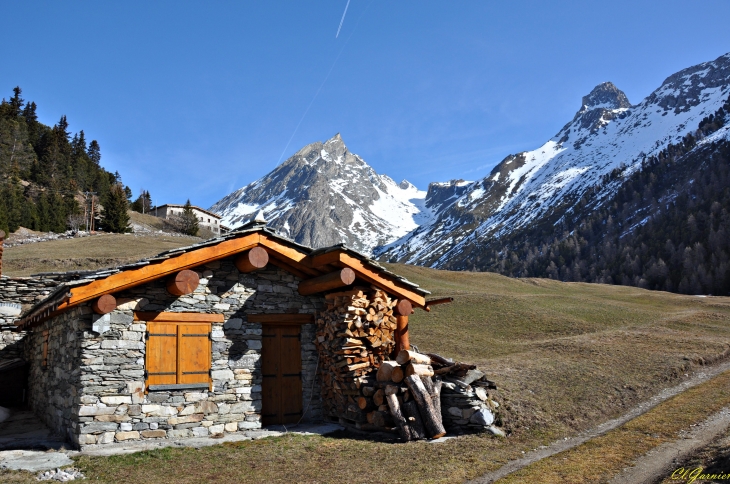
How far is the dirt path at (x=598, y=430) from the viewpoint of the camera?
880 cm

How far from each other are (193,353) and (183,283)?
1.64m

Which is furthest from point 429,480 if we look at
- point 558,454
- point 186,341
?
point 186,341

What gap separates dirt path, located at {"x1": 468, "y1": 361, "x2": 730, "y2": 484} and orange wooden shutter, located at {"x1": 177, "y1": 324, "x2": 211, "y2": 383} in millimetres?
6333

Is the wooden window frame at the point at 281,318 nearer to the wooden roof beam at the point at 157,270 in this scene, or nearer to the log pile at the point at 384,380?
the log pile at the point at 384,380

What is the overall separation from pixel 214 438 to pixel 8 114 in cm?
9366

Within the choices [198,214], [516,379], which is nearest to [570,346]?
[516,379]

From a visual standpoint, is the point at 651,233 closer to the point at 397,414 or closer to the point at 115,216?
the point at 115,216

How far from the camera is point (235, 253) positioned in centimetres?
1196

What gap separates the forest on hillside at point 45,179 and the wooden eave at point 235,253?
5153 cm

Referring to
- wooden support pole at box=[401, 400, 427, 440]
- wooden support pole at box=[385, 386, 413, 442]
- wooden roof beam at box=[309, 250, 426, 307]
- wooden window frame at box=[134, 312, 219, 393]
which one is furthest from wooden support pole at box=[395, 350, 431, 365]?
wooden window frame at box=[134, 312, 219, 393]

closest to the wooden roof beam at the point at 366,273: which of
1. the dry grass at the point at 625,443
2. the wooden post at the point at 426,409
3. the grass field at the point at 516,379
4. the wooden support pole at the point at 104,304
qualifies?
the wooden post at the point at 426,409

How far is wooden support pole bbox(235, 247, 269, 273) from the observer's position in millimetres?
11812

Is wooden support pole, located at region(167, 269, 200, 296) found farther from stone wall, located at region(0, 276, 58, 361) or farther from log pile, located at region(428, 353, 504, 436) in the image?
stone wall, located at region(0, 276, 58, 361)

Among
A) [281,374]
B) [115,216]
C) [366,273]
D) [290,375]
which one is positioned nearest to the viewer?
[366,273]
